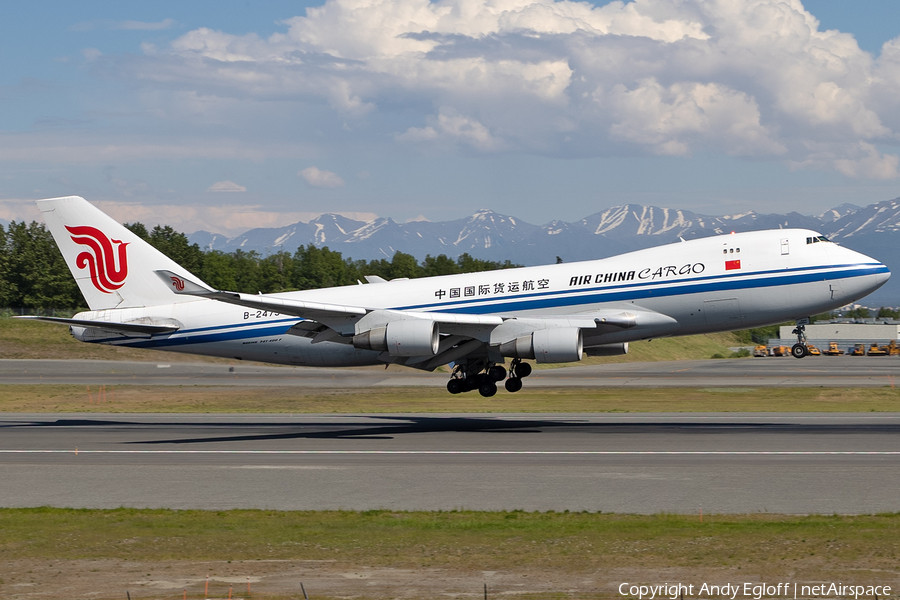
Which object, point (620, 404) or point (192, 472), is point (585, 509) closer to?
point (192, 472)

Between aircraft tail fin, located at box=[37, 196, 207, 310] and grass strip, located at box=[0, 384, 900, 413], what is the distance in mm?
10579

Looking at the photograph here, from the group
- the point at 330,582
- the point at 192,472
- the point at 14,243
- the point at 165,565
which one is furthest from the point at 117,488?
the point at 14,243

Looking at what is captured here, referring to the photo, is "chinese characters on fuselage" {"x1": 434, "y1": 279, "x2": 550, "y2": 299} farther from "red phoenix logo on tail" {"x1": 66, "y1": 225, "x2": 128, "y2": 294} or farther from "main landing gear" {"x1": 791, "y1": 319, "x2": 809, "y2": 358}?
"red phoenix logo on tail" {"x1": 66, "y1": 225, "x2": 128, "y2": 294}

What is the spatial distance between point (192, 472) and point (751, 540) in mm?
16840

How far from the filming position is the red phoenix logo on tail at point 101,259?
41219 millimetres

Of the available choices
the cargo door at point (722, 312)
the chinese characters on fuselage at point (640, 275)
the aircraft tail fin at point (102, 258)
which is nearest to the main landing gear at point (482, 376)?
the chinese characters on fuselage at point (640, 275)

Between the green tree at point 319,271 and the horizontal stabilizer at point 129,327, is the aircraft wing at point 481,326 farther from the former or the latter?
the green tree at point 319,271

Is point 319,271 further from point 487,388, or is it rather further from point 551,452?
point 551,452

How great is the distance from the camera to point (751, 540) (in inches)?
674

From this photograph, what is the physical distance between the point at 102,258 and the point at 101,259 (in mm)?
67

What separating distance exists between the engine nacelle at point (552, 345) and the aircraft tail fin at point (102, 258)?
16844 mm

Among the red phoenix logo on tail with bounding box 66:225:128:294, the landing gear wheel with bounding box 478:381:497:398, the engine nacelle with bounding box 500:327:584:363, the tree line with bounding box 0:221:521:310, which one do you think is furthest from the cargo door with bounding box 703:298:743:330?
the tree line with bounding box 0:221:521:310

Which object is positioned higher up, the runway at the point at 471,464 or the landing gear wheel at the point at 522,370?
the landing gear wheel at the point at 522,370

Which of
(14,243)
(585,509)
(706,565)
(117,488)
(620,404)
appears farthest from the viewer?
(14,243)
